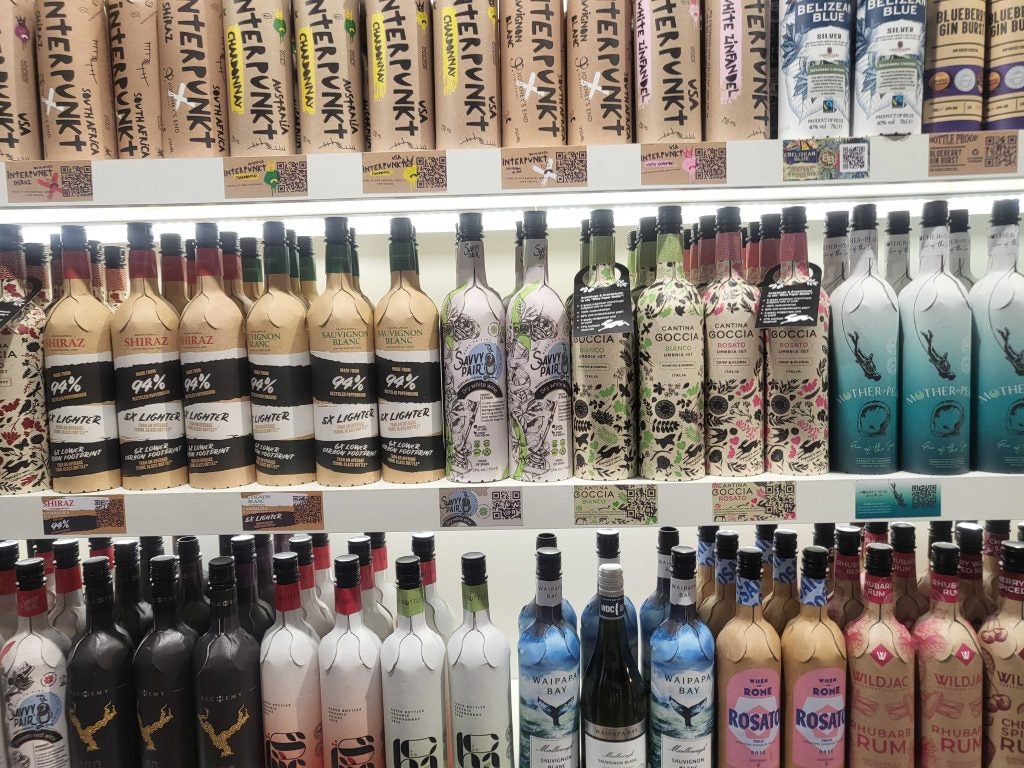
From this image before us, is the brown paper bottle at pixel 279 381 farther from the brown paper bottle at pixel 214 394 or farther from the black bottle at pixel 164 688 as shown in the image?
the black bottle at pixel 164 688

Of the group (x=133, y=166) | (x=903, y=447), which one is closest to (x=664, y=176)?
(x=903, y=447)

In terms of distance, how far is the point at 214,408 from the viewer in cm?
104

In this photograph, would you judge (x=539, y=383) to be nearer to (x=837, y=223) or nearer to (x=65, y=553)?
(x=837, y=223)

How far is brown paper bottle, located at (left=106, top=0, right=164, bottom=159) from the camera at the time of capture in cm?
103

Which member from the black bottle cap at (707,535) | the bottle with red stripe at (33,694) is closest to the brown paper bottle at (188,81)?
the bottle with red stripe at (33,694)

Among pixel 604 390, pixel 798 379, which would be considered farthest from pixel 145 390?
pixel 798 379

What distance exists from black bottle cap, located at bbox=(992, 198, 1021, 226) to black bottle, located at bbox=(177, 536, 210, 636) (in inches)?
60.9

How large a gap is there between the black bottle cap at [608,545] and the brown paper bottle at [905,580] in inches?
20.3

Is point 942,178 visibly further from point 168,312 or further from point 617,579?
point 168,312

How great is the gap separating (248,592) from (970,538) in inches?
52.9

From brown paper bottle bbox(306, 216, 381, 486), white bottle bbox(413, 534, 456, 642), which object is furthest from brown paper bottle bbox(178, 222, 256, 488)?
white bottle bbox(413, 534, 456, 642)

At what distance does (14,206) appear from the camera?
38.5 inches

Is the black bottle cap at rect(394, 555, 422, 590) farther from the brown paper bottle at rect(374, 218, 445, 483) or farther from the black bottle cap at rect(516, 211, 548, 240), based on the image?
the black bottle cap at rect(516, 211, 548, 240)

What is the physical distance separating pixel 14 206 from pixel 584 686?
1.28 m
